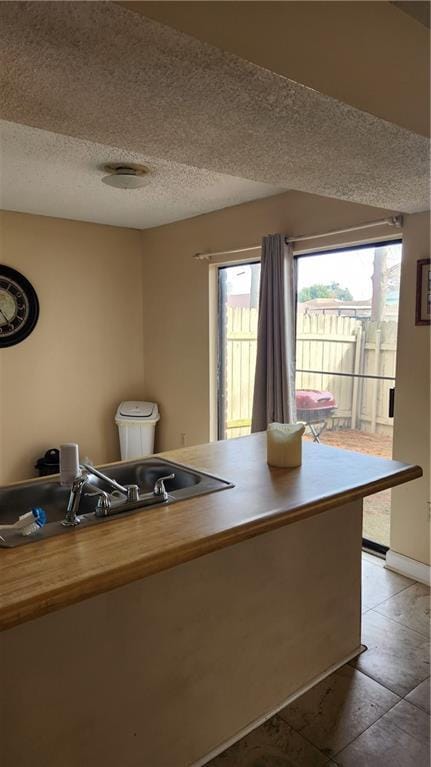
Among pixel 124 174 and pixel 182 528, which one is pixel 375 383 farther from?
pixel 182 528

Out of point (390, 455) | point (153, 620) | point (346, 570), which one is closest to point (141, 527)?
point (153, 620)

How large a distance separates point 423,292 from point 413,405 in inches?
25.2

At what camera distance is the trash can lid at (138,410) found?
185 inches

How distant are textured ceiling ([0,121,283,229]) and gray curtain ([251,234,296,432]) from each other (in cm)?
50

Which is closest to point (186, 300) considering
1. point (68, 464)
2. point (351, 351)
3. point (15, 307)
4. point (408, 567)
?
point (15, 307)

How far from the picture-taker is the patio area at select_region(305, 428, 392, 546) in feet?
10.4

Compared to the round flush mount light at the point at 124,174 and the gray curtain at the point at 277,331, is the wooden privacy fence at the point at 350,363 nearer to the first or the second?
the gray curtain at the point at 277,331

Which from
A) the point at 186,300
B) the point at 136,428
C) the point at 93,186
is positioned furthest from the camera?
the point at 136,428

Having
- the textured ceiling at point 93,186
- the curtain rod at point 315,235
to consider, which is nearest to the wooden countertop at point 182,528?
the curtain rod at point 315,235

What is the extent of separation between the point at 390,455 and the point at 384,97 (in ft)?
7.14

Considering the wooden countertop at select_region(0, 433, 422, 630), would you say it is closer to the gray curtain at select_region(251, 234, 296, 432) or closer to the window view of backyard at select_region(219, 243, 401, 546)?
the window view of backyard at select_region(219, 243, 401, 546)

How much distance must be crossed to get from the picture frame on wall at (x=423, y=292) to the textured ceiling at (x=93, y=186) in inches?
47.7

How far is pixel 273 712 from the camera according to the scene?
188cm

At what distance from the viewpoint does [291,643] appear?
76.5 inches
